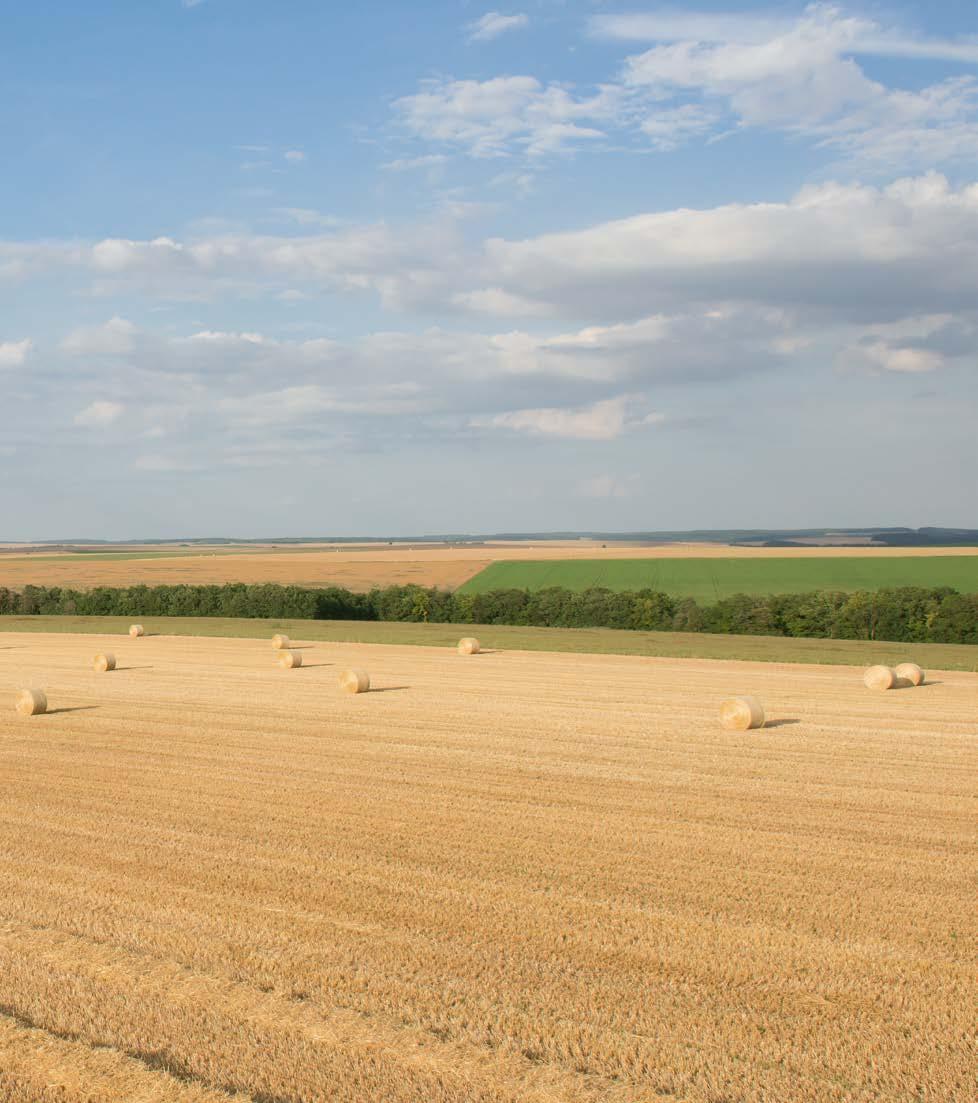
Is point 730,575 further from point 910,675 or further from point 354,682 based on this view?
point 354,682

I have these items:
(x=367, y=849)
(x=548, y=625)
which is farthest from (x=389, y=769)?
(x=548, y=625)

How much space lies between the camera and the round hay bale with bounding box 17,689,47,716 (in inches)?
845

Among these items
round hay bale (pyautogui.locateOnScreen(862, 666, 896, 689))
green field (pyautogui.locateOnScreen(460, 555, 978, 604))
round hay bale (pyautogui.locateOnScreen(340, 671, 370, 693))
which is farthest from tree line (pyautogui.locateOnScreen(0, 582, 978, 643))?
round hay bale (pyautogui.locateOnScreen(340, 671, 370, 693))

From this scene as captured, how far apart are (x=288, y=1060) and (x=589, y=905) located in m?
3.50

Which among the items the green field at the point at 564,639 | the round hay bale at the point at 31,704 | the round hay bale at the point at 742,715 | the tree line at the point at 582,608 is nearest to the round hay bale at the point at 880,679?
the green field at the point at 564,639

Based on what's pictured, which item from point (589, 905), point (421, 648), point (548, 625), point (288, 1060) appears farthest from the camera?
point (548, 625)

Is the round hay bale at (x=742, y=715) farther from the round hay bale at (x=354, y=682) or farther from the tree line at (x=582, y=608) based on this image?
the tree line at (x=582, y=608)

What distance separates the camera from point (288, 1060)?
6.43 metres

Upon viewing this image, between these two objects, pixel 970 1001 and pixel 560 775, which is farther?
pixel 560 775

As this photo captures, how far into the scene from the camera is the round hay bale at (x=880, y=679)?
26109 mm

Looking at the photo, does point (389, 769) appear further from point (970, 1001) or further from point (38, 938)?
point (970, 1001)

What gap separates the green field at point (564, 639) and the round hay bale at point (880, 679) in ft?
23.4

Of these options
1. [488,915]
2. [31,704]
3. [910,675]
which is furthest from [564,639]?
[488,915]

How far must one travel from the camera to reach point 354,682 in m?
24.9
